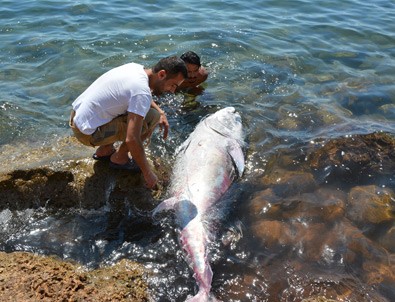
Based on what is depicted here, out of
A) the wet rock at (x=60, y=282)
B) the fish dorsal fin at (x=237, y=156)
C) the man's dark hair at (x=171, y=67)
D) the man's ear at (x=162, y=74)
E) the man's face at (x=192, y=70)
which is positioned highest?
the man's dark hair at (x=171, y=67)

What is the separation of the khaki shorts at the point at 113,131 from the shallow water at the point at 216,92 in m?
0.61

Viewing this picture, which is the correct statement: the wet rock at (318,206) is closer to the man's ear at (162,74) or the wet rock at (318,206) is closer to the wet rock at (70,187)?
the wet rock at (70,187)

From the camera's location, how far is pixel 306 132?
744 cm

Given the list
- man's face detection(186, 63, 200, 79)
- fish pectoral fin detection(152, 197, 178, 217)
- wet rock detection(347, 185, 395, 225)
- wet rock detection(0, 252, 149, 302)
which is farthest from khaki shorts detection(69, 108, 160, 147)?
wet rock detection(347, 185, 395, 225)

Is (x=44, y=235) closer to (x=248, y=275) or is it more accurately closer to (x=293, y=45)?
(x=248, y=275)

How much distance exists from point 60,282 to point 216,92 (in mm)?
5840

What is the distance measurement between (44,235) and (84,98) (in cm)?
173

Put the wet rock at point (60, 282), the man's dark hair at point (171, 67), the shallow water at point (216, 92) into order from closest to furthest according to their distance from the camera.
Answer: the wet rock at point (60, 282), the shallow water at point (216, 92), the man's dark hair at point (171, 67)

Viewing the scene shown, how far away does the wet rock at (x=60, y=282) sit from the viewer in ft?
11.9

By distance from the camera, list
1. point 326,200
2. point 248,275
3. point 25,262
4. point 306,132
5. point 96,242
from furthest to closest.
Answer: point 306,132 < point 326,200 < point 96,242 < point 248,275 < point 25,262

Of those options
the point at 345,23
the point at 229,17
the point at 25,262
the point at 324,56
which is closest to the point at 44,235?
the point at 25,262

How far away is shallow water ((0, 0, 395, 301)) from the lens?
192 inches

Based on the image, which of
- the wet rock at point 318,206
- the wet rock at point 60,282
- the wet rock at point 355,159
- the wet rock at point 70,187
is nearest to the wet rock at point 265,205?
the wet rock at point 318,206

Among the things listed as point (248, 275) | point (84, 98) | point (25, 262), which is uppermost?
point (84, 98)
